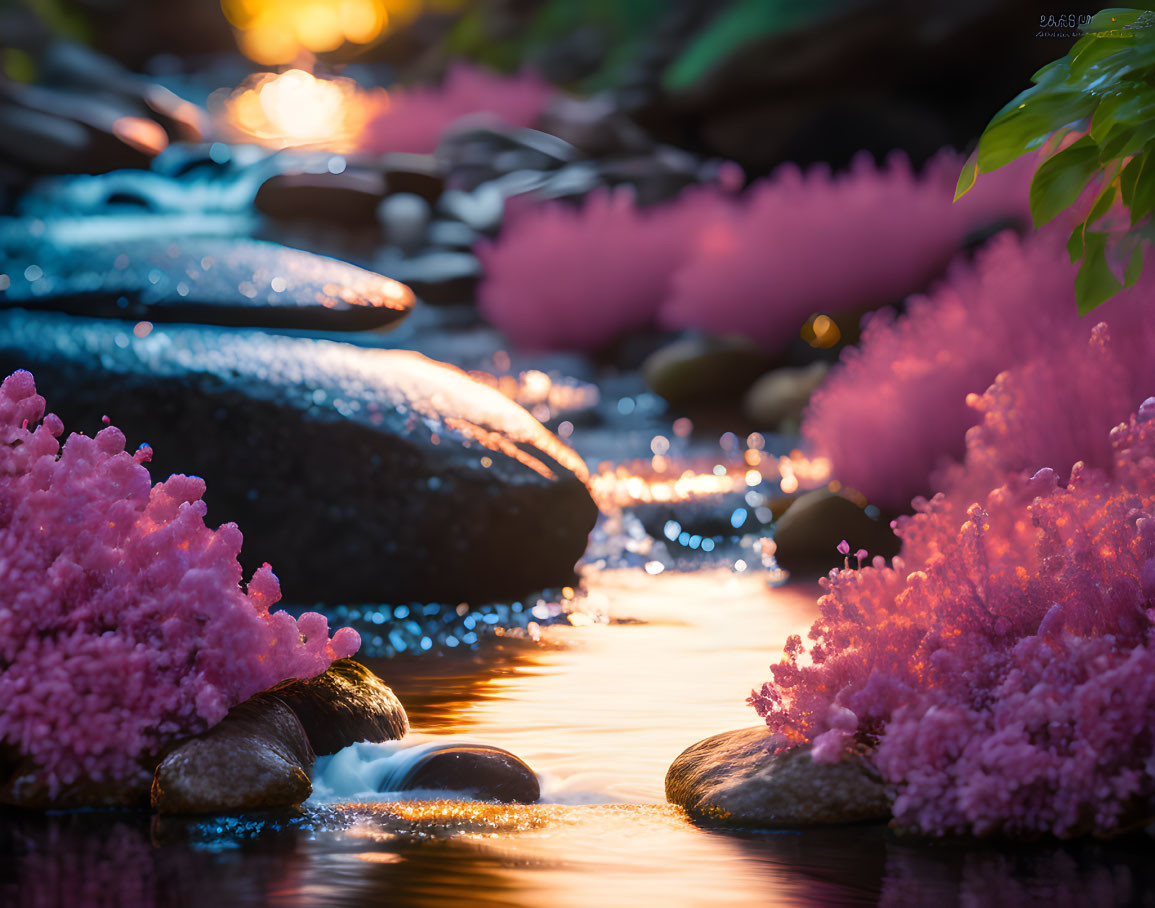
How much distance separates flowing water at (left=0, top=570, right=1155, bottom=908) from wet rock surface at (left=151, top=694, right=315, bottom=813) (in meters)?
0.06

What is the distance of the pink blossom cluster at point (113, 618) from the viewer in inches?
143

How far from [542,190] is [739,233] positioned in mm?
3969

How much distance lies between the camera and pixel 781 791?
353 cm

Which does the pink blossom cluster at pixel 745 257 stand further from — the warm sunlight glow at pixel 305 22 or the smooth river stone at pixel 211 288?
the warm sunlight glow at pixel 305 22

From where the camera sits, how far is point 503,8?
27844mm

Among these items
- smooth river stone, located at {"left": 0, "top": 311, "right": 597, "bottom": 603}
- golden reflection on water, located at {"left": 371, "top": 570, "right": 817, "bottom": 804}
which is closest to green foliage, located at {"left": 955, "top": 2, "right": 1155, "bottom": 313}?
golden reflection on water, located at {"left": 371, "top": 570, "right": 817, "bottom": 804}

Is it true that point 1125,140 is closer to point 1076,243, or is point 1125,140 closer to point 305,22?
point 1076,243

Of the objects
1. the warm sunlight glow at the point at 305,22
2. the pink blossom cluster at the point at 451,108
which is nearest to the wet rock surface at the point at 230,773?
the pink blossom cluster at the point at 451,108

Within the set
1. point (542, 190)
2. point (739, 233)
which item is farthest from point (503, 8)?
point (739, 233)

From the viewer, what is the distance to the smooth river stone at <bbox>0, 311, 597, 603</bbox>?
6.29 metres

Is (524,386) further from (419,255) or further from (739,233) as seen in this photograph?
(419,255)

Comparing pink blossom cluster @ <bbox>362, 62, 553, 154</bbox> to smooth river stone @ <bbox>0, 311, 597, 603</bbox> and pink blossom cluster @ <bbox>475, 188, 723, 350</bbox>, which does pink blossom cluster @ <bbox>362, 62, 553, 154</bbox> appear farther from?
smooth river stone @ <bbox>0, 311, 597, 603</bbox>

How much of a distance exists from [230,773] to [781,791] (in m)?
1.43

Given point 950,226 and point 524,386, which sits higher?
point 950,226
